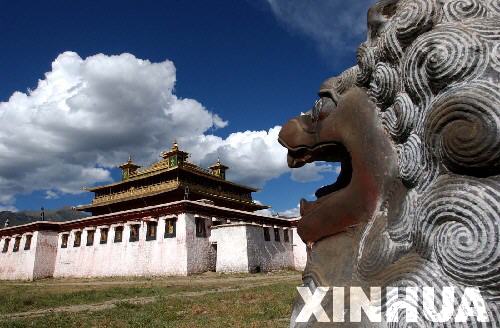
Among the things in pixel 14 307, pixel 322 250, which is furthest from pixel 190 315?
pixel 322 250

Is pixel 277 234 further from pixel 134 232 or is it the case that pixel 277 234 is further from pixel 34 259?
pixel 34 259

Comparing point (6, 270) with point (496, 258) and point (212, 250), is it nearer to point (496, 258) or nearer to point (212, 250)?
point (212, 250)

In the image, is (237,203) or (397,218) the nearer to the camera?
(397,218)

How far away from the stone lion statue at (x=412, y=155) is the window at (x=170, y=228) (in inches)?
771

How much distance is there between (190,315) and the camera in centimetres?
744

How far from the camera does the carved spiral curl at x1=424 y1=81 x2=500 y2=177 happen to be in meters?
1.02

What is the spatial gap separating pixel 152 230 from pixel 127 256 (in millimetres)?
2038

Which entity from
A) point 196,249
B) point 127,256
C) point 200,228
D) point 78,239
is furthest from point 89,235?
point 196,249

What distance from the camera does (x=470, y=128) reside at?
1050 millimetres

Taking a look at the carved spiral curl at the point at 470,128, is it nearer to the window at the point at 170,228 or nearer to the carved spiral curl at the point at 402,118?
the carved spiral curl at the point at 402,118

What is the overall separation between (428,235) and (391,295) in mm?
210

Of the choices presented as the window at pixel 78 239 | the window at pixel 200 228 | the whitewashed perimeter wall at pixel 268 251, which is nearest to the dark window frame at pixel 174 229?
the window at pixel 200 228

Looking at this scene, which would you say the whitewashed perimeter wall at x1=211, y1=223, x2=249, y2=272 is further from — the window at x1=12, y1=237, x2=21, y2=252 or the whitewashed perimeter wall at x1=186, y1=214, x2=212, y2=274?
the window at x1=12, y1=237, x2=21, y2=252

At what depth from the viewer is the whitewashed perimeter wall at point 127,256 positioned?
2002 cm
